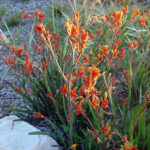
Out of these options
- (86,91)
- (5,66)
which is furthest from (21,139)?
(5,66)

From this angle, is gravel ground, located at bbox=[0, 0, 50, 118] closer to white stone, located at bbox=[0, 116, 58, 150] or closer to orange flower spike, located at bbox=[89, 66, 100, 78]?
white stone, located at bbox=[0, 116, 58, 150]

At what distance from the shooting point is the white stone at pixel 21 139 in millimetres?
1303

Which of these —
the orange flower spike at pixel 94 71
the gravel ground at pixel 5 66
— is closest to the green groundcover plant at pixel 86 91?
the orange flower spike at pixel 94 71

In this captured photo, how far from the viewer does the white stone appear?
130 centimetres

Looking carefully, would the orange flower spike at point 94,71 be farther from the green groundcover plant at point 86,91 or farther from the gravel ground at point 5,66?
the gravel ground at point 5,66

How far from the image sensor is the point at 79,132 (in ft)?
4.54

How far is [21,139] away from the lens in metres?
1.36

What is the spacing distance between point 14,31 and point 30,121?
2.54 metres

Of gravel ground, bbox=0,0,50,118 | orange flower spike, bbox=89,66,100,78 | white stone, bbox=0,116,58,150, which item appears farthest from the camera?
gravel ground, bbox=0,0,50,118

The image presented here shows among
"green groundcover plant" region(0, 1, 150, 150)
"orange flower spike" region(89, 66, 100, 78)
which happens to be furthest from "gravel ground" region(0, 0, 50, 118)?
A: "orange flower spike" region(89, 66, 100, 78)

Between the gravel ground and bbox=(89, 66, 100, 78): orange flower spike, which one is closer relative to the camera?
bbox=(89, 66, 100, 78): orange flower spike

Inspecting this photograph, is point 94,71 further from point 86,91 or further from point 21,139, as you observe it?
point 21,139

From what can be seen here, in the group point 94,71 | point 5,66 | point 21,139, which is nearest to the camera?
point 94,71

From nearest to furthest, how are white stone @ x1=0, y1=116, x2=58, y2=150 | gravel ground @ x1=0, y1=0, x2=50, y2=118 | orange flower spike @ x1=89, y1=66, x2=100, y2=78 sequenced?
orange flower spike @ x1=89, y1=66, x2=100, y2=78 < white stone @ x1=0, y1=116, x2=58, y2=150 < gravel ground @ x1=0, y1=0, x2=50, y2=118
